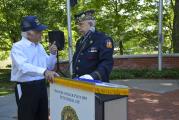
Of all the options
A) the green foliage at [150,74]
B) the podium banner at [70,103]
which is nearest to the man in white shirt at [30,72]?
the podium banner at [70,103]

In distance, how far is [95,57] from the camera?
4.55 metres

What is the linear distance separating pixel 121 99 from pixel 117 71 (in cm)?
1050

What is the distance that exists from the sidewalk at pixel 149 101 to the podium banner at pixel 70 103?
3.94 meters

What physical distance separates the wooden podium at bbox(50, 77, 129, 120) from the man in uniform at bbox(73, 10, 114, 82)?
35 centimetres

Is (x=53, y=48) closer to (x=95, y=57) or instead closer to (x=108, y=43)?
(x=95, y=57)

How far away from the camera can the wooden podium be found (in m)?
3.81

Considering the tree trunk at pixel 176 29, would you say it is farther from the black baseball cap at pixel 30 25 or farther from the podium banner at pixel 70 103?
the podium banner at pixel 70 103

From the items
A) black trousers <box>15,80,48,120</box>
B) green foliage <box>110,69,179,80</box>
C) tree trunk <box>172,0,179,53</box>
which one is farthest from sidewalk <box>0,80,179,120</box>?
tree trunk <box>172,0,179,53</box>

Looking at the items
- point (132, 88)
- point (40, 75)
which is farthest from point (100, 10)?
point (40, 75)

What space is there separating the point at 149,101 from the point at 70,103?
5915 millimetres

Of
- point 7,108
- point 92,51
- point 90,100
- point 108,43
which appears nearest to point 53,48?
point 92,51

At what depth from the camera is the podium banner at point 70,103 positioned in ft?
12.6

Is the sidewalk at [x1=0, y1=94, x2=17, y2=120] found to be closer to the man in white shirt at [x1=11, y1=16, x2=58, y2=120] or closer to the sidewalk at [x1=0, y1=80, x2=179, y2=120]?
the sidewalk at [x1=0, y1=80, x2=179, y2=120]

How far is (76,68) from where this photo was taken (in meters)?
4.76
